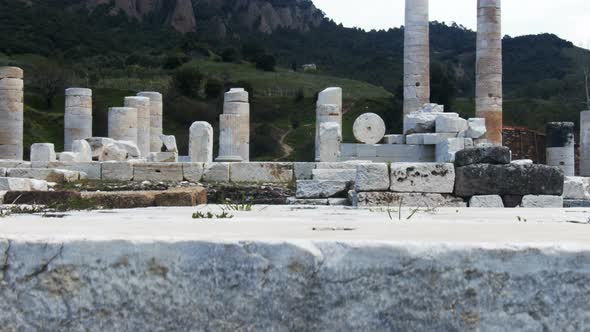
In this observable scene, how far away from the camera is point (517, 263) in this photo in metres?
2.42

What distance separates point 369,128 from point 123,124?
943 cm

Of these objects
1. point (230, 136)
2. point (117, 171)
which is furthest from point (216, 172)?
point (230, 136)

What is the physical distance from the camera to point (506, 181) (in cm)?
1255

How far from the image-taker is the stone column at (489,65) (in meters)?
25.5

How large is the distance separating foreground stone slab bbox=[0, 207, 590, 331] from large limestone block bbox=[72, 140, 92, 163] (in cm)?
2062

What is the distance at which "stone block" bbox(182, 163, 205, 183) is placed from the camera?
747 inches

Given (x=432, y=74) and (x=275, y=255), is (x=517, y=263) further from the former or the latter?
(x=432, y=74)

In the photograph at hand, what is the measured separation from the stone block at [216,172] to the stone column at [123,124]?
9445 millimetres

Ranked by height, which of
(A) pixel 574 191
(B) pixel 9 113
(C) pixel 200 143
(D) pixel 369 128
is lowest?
(A) pixel 574 191

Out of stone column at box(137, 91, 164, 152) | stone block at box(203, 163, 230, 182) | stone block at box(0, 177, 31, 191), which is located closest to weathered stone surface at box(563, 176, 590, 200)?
stone block at box(203, 163, 230, 182)

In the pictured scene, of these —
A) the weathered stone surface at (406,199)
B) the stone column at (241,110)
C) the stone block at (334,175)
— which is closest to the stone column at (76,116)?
the stone column at (241,110)

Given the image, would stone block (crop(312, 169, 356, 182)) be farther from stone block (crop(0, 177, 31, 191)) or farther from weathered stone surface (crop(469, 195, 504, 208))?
stone block (crop(0, 177, 31, 191))

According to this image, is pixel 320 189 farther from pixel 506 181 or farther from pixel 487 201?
pixel 506 181

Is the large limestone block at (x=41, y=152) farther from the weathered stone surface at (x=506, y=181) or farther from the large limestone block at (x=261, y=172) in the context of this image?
the weathered stone surface at (x=506, y=181)
